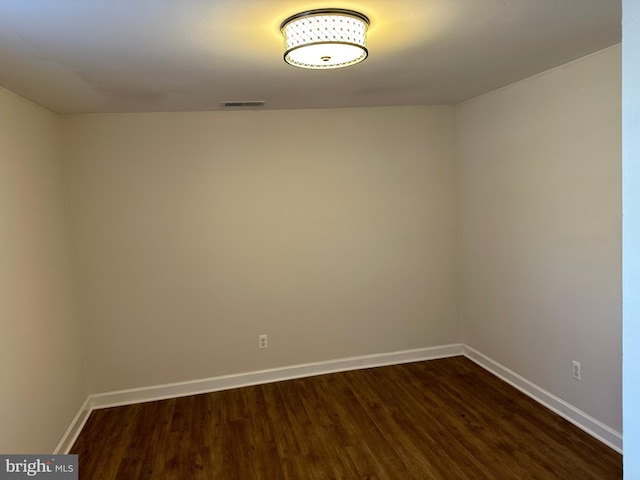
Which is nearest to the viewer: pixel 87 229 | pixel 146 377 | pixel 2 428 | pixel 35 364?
pixel 2 428

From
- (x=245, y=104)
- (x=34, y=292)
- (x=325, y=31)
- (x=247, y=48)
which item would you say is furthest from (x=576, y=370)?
(x=34, y=292)

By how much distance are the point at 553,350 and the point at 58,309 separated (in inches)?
134

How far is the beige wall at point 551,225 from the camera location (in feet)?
8.13

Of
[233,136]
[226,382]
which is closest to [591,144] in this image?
[233,136]

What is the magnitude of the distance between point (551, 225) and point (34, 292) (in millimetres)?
3277

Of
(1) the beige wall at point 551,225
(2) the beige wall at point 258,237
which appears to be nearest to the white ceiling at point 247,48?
(1) the beige wall at point 551,225

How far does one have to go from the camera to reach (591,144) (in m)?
2.53

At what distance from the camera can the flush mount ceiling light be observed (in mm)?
1588

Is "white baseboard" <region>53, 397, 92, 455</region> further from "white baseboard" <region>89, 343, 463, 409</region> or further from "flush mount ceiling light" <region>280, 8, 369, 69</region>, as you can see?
"flush mount ceiling light" <region>280, 8, 369, 69</region>

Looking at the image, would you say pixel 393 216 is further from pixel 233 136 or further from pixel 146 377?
pixel 146 377

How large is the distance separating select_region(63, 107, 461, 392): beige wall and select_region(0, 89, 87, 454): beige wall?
282 mm

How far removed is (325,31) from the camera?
5.29ft

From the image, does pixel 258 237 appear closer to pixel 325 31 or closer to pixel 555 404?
pixel 325 31

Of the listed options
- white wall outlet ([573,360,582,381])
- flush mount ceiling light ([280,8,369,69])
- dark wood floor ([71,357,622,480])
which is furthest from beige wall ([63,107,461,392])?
flush mount ceiling light ([280,8,369,69])
